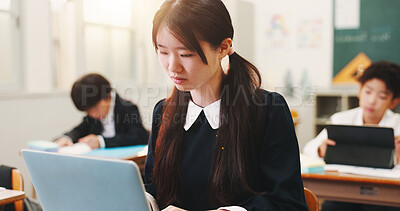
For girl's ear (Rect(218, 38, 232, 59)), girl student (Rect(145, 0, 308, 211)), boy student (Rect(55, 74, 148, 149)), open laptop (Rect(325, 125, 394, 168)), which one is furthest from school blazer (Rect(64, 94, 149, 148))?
girl's ear (Rect(218, 38, 232, 59))

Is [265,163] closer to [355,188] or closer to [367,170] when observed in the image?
[355,188]

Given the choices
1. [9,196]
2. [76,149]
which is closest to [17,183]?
[9,196]

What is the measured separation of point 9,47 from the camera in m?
3.66

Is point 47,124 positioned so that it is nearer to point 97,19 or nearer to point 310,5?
point 97,19

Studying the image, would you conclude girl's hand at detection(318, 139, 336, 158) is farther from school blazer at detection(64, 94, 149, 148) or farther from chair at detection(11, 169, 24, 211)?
chair at detection(11, 169, 24, 211)

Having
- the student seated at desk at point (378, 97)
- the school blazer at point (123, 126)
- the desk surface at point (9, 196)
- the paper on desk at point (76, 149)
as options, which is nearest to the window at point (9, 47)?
the school blazer at point (123, 126)

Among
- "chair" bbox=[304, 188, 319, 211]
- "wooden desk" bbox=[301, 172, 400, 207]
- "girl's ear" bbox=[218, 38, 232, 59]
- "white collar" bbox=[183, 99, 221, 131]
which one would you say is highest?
"girl's ear" bbox=[218, 38, 232, 59]

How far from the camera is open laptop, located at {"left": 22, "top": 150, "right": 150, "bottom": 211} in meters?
0.84

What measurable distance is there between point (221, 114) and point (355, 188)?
3.75ft

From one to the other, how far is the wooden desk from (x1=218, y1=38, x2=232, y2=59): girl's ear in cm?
114

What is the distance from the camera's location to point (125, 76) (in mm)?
5125

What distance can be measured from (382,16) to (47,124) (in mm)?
3501

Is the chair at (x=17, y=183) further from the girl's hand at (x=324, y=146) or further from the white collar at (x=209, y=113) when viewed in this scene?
the girl's hand at (x=324, y=146)

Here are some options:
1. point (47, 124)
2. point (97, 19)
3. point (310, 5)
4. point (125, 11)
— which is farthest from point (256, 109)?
point (310, 5)
